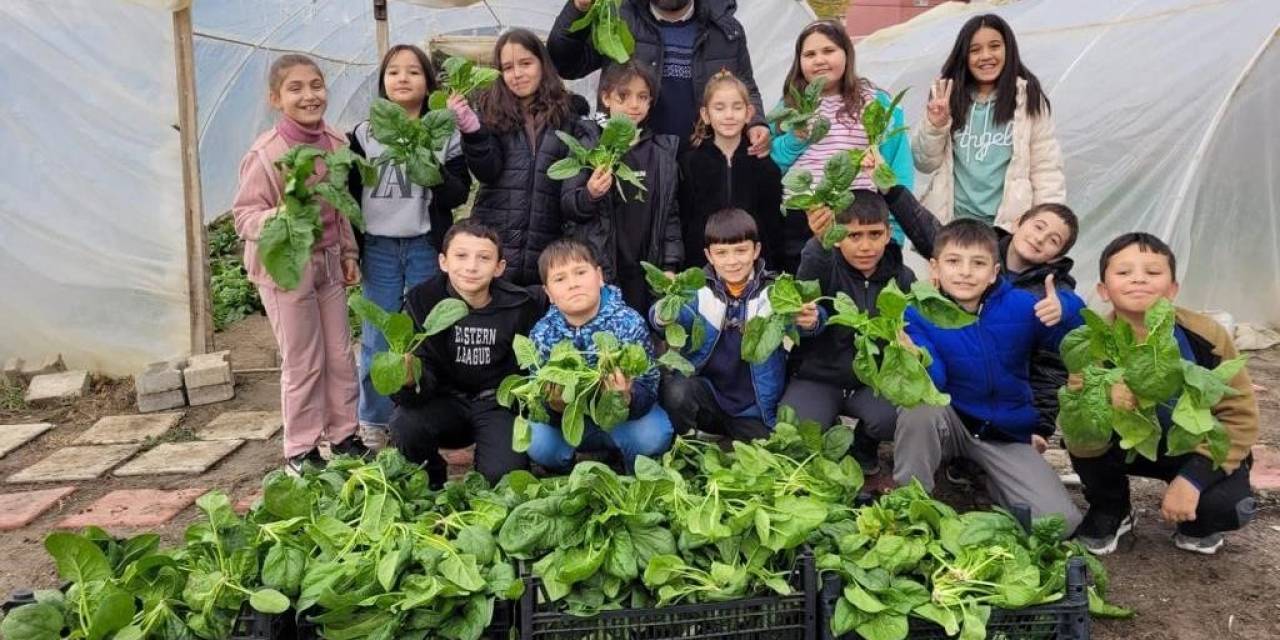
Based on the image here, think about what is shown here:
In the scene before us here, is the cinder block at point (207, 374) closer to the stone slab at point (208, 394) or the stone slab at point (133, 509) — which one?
the stone slab at point (208, 394)

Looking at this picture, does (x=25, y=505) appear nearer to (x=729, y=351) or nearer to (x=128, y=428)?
(x=128, y=428)

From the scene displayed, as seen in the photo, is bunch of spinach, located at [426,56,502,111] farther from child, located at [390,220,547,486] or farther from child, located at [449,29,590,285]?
child, located at [390,220,547,486]

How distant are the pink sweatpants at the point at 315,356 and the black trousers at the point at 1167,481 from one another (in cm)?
280

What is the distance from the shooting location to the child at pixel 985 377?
3.29 metres

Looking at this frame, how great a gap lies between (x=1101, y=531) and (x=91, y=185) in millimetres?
5474

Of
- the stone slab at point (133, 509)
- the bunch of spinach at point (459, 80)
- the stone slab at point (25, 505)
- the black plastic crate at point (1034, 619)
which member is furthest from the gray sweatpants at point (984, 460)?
the stone slab at point (25, 505)

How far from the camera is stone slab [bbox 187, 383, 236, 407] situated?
5492mm

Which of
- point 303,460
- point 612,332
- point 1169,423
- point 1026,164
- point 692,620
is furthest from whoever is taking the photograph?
point 1026,164

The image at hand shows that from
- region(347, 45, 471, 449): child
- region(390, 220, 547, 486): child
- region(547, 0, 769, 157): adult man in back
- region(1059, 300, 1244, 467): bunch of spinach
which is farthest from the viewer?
region(547, 0, 769, 157): adult man in back

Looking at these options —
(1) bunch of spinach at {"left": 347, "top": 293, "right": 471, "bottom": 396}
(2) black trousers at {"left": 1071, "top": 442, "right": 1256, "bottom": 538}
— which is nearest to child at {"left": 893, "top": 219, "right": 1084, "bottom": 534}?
(2) black trousers at {"left": 1071, "top": 442, "right": 1256, "bottom": 538}

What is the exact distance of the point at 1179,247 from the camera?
623 centimetres

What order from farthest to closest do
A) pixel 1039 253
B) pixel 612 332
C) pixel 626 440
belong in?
pixel 1039 253, pixel 626 440, pixel 612 332

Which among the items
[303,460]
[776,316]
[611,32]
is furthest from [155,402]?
[776,316]

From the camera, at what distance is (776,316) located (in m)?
3.24
